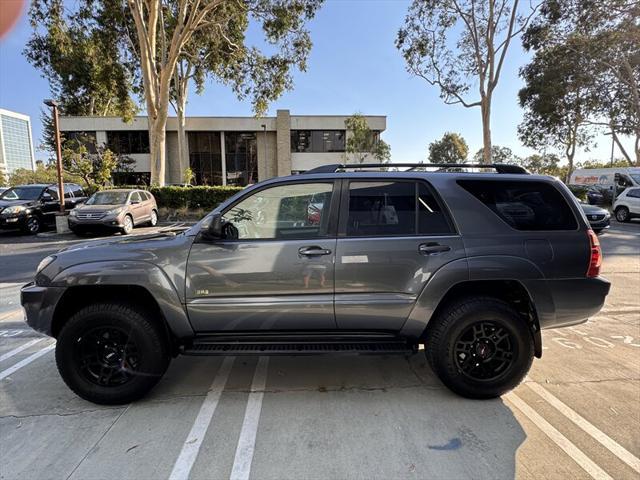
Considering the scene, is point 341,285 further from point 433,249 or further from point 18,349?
point 18,349

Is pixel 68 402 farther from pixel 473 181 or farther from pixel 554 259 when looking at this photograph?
pixel 554 259

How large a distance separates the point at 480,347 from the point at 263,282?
1836 millimetres

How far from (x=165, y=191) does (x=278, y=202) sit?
1625 cm

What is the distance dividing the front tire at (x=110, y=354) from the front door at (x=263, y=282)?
412 millimetres

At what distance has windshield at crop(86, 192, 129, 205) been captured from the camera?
1321 cm

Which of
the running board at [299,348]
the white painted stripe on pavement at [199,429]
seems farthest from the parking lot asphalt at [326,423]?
the running board at [299,348]

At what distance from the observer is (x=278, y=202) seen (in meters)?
3.21

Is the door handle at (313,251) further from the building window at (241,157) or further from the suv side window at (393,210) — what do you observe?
the building window at (241,157)

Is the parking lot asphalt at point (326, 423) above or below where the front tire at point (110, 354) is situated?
below

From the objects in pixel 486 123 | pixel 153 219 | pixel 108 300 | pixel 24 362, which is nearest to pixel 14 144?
pixel 153 219

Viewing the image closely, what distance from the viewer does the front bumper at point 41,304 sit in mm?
2941

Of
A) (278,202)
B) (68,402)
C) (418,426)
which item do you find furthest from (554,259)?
(68,402)

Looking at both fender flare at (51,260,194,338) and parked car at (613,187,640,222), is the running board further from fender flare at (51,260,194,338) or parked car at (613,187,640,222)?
parked car at (613,187,640,222)

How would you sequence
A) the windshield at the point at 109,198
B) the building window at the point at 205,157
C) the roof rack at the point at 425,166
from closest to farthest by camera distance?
1. the roof rack at the point at 425,166
2. the windshield at the point at 109,198
3. the building window at the point at 205,157
